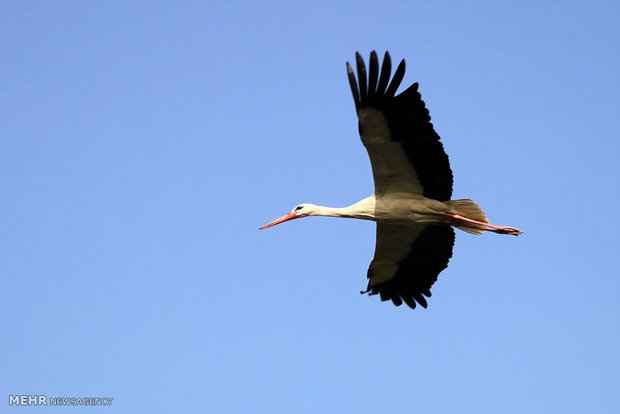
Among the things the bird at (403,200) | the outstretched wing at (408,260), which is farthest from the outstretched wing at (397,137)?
the outstretched wing at (408,260)

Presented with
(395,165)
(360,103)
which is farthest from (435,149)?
(360,103)

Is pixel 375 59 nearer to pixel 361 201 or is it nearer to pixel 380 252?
pixel 361 201

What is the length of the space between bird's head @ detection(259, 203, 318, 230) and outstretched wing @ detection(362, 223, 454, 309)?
1030 mm

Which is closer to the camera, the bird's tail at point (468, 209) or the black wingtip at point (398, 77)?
the black wingtip at point (398, 77)

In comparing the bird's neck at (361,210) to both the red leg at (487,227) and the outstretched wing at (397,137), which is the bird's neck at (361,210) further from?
the red leg at (487,227)

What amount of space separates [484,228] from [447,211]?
1.89 feet

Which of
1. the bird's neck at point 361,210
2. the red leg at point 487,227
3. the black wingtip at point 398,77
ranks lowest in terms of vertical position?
the red leg at point 487,227

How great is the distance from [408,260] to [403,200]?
1.42 m

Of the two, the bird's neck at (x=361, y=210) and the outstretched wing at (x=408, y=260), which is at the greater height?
the bird's neck at (x=361, y=210)

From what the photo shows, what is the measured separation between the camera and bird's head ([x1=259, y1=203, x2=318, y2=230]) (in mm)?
11594

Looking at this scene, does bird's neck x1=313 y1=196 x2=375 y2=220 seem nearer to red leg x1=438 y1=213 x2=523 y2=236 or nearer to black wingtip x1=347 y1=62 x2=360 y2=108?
red leg x1=438 y1=213 x2=523 y2=236

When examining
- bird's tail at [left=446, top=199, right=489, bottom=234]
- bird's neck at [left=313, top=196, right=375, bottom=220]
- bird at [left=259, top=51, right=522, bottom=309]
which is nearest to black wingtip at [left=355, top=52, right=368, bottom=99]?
bird at [left=259, top=51, right=522, bottom=309]

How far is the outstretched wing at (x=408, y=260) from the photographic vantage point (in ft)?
37.1

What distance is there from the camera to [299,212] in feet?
38.6
